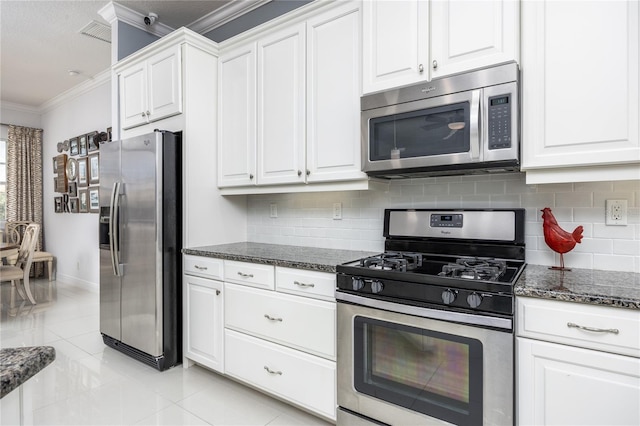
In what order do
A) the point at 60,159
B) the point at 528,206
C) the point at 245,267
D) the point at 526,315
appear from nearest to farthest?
1. the point at 526,315
2. the point at 528,206
3. the point at 245,267
4. the point at 60,159

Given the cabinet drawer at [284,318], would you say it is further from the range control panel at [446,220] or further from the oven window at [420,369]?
the range control panel at [446,220]

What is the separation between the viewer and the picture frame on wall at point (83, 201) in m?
5.21

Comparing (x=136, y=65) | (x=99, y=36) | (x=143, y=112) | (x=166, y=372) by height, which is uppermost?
(x=99, y=36)

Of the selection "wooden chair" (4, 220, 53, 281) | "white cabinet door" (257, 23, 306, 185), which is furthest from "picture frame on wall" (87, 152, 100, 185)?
"white cabinet door" (257, 23, 306, 185)

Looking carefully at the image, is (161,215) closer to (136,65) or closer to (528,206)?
(136,65)

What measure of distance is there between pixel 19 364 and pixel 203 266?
1994mm

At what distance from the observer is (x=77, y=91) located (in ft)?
17.9

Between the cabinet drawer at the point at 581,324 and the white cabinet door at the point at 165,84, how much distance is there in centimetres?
259

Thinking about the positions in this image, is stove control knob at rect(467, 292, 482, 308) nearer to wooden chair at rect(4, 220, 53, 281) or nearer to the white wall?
the white wall

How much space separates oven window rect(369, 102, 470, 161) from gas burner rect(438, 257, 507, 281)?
57cm

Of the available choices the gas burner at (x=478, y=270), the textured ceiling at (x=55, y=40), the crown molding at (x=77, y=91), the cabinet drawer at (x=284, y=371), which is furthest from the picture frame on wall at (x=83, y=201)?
the gas burner at (x=478, y=270)

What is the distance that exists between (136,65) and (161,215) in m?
1.43

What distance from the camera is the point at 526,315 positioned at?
55.8 inches

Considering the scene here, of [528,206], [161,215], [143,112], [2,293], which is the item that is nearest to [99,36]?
[143,112]
